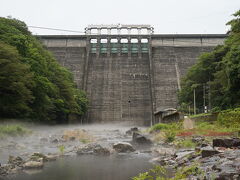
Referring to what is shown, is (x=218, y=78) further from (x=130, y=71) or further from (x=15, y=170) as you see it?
(x=130, y=71)

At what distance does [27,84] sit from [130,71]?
35.0m

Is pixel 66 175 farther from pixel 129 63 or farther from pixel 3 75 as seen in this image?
pixel 129 63

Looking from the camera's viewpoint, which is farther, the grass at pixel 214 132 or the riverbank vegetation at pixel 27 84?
the riverbank vegetation at pixel 27 84

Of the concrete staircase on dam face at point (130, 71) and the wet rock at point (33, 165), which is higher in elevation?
the concrete staircase on dam face at point (130, 71)

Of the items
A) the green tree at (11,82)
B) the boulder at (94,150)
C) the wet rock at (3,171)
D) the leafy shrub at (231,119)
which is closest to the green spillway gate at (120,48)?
the green tree at (11,82)

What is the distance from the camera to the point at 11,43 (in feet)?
98.0

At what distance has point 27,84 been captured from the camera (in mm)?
27953

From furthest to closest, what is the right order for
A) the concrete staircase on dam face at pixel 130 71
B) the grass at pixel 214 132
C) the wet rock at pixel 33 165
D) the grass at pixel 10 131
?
the concrete staircase on dam face at pixel 130 71, the grass at pixel 10 131, the grass at pixel 214 132, the wet rock at pixel 33 165

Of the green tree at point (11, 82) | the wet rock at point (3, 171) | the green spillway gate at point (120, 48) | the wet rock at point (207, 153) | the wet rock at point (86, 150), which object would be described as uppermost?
the green spillway gate at point (120, 48)

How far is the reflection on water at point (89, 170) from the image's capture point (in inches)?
311

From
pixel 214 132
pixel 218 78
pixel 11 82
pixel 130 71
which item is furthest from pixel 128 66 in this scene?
pixel 214 132

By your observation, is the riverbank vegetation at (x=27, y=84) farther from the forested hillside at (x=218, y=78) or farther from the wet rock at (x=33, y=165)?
the forested hillside at (x=218, y=78)

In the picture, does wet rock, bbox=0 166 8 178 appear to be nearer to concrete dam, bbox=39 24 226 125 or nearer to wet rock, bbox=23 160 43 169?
wet rock, bbox=23 160 43 169

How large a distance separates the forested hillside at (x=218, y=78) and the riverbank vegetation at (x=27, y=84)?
1748cm
